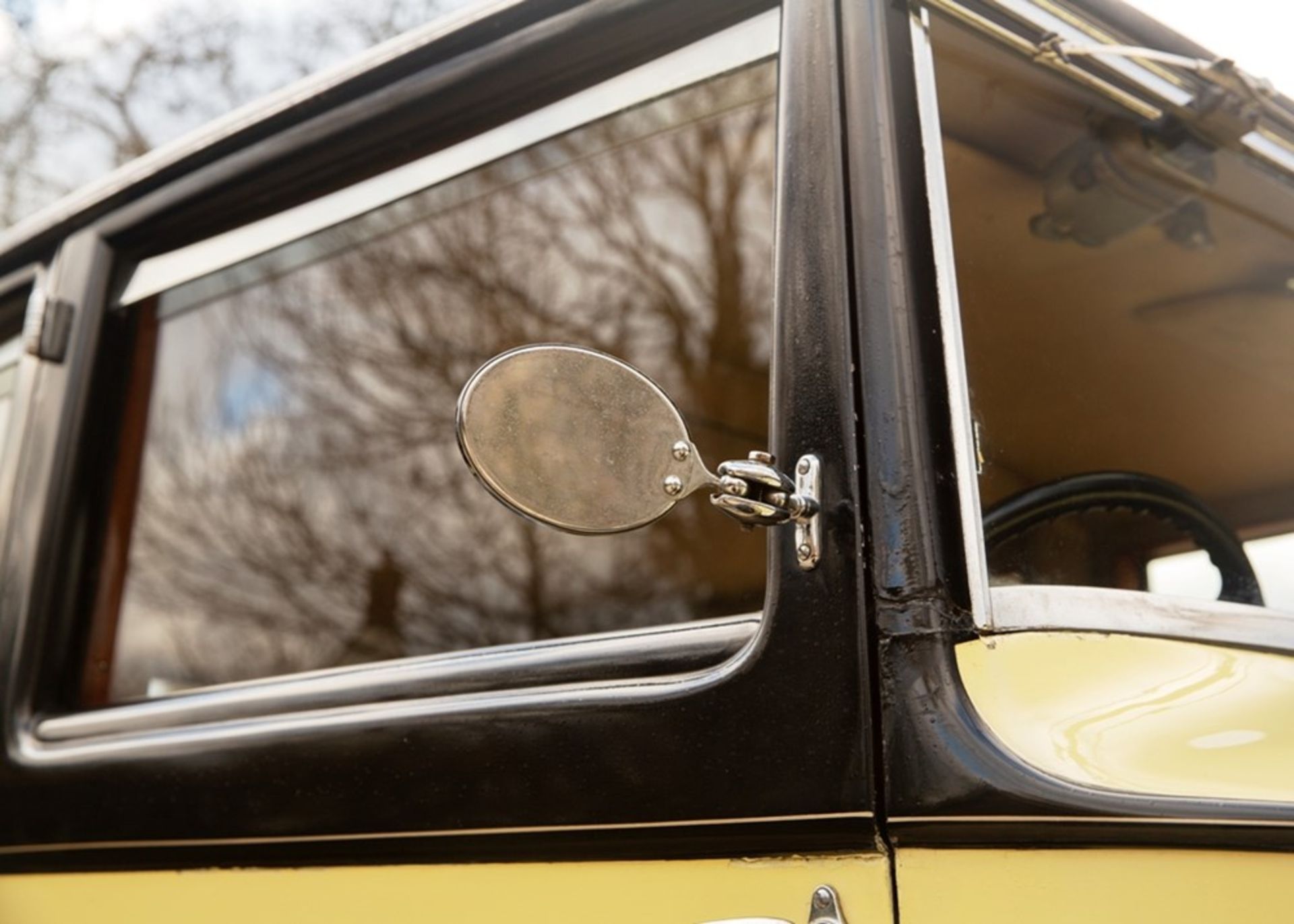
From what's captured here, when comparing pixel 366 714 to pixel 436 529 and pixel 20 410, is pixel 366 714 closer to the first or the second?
pixel 20 410

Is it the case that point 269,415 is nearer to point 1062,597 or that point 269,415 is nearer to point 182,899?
point 182,899

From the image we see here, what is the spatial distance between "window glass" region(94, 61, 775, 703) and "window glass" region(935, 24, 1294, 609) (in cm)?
58

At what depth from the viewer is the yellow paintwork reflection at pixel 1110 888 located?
772 mm

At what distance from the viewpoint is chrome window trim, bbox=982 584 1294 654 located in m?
0.91

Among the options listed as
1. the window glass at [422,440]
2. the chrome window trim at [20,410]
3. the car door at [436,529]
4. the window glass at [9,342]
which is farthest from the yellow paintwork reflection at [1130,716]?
the window glass at [9,342]

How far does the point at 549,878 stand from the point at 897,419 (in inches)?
18.3

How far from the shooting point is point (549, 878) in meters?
1.01

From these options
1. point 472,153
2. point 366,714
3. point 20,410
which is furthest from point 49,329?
point 366,714

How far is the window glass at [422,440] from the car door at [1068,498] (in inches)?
24.9

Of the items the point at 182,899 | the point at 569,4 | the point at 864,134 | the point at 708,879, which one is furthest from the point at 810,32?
the point at 182,899

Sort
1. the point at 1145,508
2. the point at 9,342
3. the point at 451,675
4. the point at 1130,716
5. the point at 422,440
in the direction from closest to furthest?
1. the point at 1130,716
2. the point at 451,675
3. the point at 1145,508
4. the point at 9,342
5. the point at 422,440

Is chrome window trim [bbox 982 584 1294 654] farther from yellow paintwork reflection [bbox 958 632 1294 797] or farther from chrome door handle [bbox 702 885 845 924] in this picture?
chrome door handle [bbox 702 885 845 924]

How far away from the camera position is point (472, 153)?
1383 millimetres

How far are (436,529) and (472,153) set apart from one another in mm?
1024
